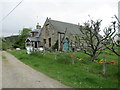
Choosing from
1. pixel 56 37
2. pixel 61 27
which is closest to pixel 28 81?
pixel 56 37

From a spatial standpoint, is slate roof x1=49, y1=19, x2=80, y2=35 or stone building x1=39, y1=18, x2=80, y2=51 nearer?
stone building x1=39, y1=18, x2=80, y2=51

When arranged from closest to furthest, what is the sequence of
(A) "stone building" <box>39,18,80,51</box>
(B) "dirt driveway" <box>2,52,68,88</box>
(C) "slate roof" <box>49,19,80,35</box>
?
1. (B) "dirt driveway" <box>2,52,68,88</box>
2. (A) "stone building" <box>39,18,80,51</box>
3. (C) "slate roof" <box>49,19,80,35</box>

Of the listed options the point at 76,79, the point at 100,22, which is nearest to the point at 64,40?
the point at 100,22

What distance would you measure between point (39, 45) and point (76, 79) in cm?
2674

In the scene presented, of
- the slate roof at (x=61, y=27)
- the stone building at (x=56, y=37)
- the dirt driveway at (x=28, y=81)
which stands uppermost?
the slate roof at (x=61, y=27)

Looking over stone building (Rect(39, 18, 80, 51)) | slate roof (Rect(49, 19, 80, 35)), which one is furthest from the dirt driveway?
slate roof (Rect(49, 19, 80, 35))

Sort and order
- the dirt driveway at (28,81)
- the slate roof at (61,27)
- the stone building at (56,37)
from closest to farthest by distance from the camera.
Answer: the dirt driveway at (28,81)
the stone building at (56,37)
the slate roof at (61,27)

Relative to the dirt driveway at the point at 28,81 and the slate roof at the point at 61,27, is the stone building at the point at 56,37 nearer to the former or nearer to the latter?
the slate roof at the point at 61,27

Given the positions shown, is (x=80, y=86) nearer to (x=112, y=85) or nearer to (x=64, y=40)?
(x=112, y=85)

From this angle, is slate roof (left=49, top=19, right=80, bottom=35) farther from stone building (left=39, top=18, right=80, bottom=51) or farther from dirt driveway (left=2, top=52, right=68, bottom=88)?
dirt driveway (left=2, top=52, right=68, bottom=88)

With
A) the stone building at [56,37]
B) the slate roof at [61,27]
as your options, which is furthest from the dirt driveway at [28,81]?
the slate roof at [61,27]

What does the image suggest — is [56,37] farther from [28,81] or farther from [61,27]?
[28,81]

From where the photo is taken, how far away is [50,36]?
29000 mm

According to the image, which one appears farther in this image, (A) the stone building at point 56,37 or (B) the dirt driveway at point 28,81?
(A) the stone building at point 56,37
